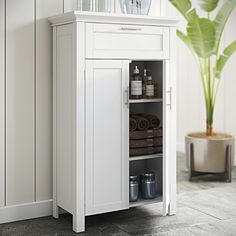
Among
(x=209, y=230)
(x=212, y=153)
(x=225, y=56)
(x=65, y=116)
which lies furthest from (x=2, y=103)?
(x=225, y=56)

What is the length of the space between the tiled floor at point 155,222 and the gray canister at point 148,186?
135 mm

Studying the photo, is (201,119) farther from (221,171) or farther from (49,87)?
(49,87)

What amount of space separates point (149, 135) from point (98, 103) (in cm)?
50

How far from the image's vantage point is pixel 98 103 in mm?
3170

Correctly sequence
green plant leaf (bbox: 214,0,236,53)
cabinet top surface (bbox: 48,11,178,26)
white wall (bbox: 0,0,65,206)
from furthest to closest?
green plant leaf (bbox: 214,0,236,53)
white wall (bbox: 0,0,65,206)
cabinet top surface (bbox: 48,11,178,26)

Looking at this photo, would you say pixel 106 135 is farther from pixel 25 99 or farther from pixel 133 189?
pixel 25 99

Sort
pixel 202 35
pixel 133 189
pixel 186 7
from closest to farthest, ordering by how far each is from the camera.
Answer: pixel 133 189 → pixel 202 35 → pixel 186 7

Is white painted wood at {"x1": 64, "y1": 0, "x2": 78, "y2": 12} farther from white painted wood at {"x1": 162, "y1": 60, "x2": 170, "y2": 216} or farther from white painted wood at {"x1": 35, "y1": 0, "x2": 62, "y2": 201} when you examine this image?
white painted wood at {"x1": 162, "y1": 60, "x2": 170, "y2": 216}

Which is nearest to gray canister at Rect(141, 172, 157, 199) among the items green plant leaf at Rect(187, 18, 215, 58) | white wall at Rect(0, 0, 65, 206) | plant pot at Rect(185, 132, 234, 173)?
white wall at Rect(0, 0, 65, 206)

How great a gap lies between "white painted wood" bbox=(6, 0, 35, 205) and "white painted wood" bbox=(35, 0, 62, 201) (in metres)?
0.04

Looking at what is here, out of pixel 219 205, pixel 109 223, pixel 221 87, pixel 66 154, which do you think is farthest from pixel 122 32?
pixel 221 87

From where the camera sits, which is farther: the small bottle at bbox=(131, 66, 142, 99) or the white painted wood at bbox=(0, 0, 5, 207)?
the small bottle at bbox=(131, 66, 142, 99)

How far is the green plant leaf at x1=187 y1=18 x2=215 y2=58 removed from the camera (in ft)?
14.3

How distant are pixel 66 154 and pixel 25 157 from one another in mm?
299
